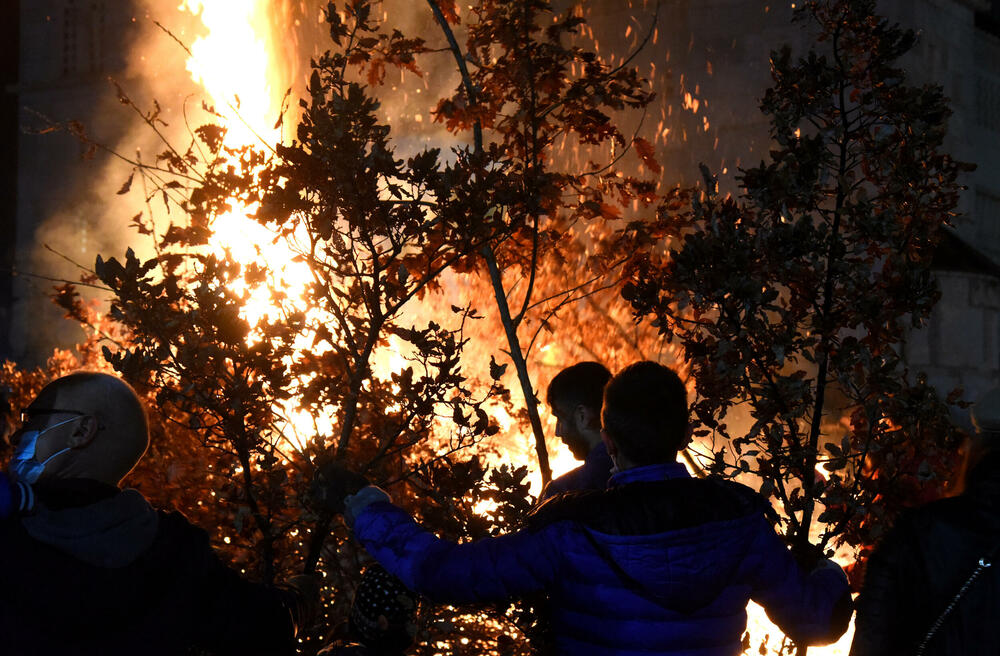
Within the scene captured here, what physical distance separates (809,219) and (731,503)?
1.18m

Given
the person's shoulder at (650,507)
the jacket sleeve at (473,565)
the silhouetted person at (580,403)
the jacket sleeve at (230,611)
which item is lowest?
the jacket sleeve at (230,611)

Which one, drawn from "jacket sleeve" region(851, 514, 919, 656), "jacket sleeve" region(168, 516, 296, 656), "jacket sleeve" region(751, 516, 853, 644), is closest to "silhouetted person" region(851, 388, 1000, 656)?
"jacket sleeve" region(851, 514, 919, 656)

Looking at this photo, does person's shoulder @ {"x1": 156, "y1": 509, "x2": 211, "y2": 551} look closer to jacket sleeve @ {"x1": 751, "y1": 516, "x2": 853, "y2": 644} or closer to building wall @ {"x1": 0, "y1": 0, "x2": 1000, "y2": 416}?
jacket sleeve @ {"x1": 751, "y1": 516, "x2": 853, "y2": 644}

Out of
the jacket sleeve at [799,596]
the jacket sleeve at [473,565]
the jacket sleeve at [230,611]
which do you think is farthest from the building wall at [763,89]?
the jacket sleeve at [230,611]

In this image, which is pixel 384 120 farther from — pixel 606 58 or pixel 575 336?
pixel 575 336

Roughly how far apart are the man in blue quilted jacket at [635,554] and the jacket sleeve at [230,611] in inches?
11.1

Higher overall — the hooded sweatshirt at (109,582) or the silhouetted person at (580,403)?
the silhouetted person at (580,403)

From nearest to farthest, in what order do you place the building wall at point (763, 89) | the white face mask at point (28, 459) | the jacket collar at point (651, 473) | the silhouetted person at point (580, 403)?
the white face mask at point (28, 459) < the jacket collar at point (651, 473) < the silhouetted person at point (580, 403) < the building wall at point (763, 89)

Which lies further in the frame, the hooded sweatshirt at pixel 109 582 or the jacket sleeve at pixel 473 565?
the jacket sleeve at pixel 473 565

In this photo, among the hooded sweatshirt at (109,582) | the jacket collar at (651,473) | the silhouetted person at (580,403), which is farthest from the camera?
the silhouetted person at (580,403)

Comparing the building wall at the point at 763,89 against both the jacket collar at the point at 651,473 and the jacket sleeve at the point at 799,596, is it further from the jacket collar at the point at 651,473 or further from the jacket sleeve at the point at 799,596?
the jacket collar at the point at 651,473

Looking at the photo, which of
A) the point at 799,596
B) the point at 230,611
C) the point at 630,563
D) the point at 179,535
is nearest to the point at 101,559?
the point at 179,535

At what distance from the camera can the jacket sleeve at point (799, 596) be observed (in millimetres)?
2242

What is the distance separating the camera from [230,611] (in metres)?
2.19
